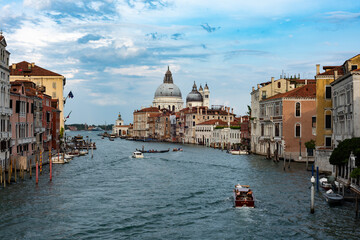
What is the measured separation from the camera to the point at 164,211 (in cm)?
2452

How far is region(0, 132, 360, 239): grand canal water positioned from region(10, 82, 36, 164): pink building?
10.8ft

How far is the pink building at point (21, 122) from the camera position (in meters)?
36.6

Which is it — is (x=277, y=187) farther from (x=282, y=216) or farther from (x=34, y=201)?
(x=34, y=201)

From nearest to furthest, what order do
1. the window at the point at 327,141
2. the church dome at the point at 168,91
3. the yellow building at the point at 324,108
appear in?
1. the yellow building at the point at 324,108
2. the window at the point at 327,141
3. the church dome at the point at 168,91

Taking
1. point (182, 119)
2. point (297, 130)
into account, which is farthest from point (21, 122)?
point (182, 119)

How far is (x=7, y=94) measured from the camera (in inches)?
1358

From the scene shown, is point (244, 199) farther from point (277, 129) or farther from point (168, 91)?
point (168, 91)

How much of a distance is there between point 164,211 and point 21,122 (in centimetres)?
1923

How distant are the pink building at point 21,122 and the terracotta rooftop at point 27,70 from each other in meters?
29.0

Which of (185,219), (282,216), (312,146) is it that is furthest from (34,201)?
(312,146)

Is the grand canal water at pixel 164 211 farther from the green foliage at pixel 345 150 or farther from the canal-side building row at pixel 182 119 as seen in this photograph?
the canal-side building row at pixel 182 119

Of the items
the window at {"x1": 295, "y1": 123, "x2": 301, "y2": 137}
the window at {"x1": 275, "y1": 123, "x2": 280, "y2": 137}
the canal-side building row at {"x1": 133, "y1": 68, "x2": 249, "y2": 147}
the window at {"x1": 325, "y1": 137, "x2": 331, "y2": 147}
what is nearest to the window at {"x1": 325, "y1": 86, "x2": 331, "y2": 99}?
the window at {"x1": 325, "y1": 137, "x2": 331, "y2": 147}

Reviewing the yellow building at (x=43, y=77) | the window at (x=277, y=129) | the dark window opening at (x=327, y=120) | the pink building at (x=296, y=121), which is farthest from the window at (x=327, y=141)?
the yellow building at (x=43, y=77)

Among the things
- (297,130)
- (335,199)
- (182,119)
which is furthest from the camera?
(182,119)
